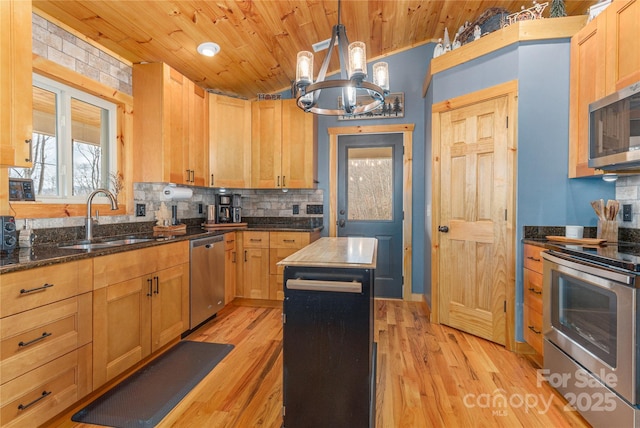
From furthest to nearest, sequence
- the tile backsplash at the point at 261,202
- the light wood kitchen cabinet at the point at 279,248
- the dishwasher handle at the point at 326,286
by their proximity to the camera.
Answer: the tile backsplash at the point at 261,202, the light wood kitchen cabinet at the point at 279,248, the dishwasher handle at the point at 326,286

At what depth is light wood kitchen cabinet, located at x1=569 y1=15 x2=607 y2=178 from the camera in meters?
2.22

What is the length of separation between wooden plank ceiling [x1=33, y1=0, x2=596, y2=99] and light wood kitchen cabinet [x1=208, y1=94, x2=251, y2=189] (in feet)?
1.05

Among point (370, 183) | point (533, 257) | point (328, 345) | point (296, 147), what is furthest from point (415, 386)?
point (296, 147)

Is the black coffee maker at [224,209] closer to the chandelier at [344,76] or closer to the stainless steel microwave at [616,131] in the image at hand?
the chandelier at [344,76]

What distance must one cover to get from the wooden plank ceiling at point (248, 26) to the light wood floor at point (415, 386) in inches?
102

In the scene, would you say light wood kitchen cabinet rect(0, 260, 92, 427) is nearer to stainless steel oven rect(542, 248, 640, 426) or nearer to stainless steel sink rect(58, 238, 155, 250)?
stainless steel sink rect(58, 238, 155, 250)

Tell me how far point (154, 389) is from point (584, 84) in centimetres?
358

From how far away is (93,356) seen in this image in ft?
6.28

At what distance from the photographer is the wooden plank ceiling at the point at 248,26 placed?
246cm

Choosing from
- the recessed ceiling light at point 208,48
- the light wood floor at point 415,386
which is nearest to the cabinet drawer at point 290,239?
the light wood floor at point 415,386

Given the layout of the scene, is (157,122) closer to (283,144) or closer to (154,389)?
(283,144)

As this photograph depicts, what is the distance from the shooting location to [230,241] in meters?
3.61

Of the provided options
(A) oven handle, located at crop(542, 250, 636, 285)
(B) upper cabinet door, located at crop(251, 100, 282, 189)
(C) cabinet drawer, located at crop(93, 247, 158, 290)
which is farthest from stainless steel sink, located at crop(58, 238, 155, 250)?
(A) oven handle, located at crop(542, 250, 636, 285)

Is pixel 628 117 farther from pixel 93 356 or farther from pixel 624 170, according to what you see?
pixel 93 356
